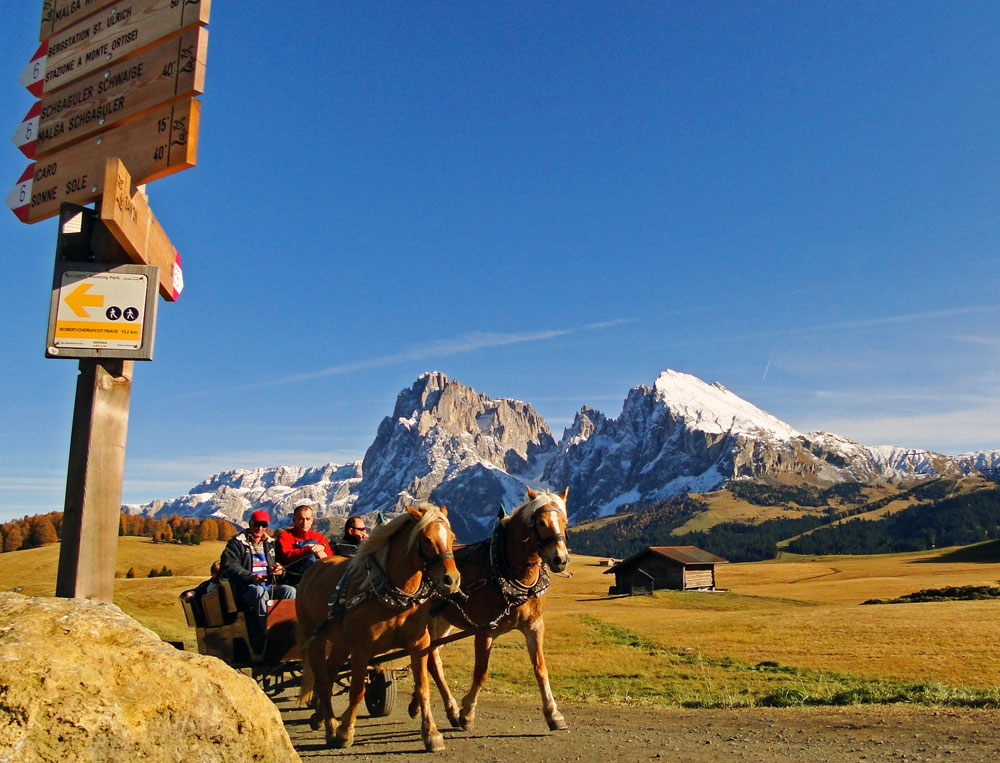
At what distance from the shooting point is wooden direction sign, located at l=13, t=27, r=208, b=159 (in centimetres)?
653

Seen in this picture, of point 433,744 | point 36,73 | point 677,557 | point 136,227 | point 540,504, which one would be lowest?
point 677,557

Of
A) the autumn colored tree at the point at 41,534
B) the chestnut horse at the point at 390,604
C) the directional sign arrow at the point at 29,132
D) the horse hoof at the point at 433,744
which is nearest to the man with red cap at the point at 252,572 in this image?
the chestnut horse at the point at 390,604

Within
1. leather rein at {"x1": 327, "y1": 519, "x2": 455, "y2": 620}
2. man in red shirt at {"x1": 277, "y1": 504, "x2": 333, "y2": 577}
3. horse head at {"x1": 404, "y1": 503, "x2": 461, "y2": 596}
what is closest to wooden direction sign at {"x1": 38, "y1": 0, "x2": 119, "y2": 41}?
horse head at {"x1": 404, "y1": 503, "x2": 461, "y2": 596}

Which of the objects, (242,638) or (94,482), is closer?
(94,482)

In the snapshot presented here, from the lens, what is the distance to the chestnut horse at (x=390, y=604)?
1021 centimetres

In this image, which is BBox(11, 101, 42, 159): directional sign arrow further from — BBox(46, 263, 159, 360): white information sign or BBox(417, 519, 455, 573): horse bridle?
BBox(417, 519, 455, 573): horse bridle

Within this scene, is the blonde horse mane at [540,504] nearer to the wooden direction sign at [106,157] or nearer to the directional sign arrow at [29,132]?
the wooden direction sign at [106,157]

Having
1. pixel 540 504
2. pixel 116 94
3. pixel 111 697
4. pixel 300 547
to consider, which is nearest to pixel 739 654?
pixel 300 547

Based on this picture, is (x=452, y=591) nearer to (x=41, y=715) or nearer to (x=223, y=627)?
(x=223, y=627)

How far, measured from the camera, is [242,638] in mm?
12078

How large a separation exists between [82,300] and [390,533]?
5.74 meters

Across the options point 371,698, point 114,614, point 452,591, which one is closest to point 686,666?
point 371,698

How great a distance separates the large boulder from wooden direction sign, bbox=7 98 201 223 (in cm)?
354

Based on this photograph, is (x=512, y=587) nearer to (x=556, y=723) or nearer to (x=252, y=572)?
(x=556, y=723)
